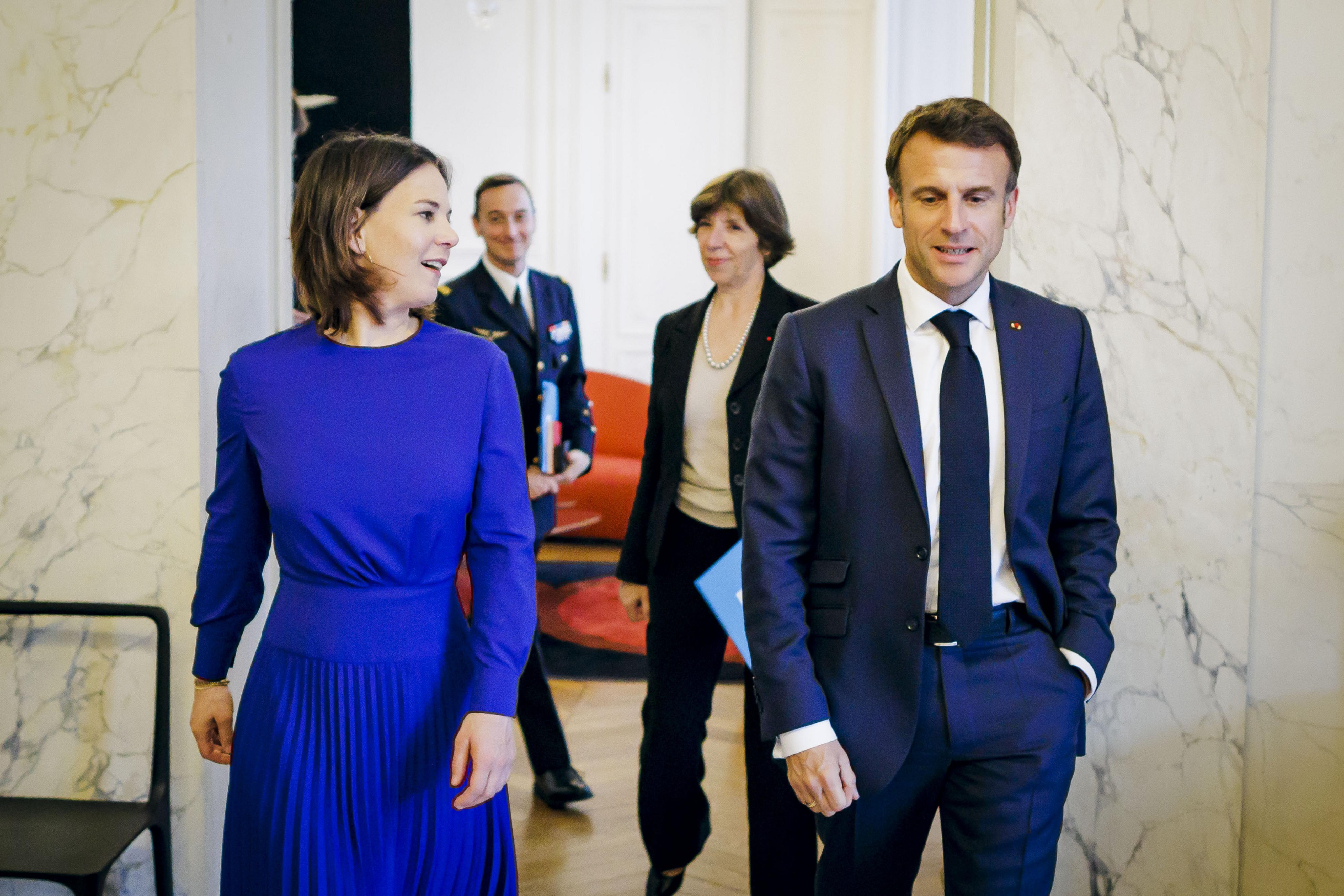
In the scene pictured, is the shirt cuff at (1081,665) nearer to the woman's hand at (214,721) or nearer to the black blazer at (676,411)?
the black blazer at (676,411)

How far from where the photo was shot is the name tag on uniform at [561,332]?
3.24 meters

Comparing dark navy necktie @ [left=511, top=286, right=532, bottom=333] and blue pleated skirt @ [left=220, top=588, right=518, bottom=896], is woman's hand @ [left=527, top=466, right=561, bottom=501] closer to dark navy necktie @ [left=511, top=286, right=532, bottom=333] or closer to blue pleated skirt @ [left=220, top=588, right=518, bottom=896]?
dark navy necktie @ [left=511, top=286, right=532, bottom=333]

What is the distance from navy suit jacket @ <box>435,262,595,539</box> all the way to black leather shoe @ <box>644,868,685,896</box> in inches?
40.5

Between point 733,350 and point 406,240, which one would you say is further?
point 733,350

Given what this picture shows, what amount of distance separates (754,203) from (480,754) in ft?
4.96

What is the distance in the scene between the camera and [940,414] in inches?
60.4

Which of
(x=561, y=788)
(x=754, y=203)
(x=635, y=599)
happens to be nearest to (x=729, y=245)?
(x=754, y=203)

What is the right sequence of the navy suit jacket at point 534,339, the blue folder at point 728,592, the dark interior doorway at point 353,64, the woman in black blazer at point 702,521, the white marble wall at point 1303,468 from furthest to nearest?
the navy suit jacket at point 534,339 → the dark interior doorway at point 353,64 → the woman in black blazer at point 702,521 → the white marble wall at point 1303,468 → the blue folder at point 728,592

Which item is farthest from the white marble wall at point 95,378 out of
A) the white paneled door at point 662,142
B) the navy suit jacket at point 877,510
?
the white paneled door at point 662,142

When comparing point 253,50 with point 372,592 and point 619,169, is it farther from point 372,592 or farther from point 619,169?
point 619,169

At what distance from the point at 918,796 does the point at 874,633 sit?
0.26 metres

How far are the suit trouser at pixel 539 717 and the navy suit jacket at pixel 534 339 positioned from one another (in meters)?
0.20

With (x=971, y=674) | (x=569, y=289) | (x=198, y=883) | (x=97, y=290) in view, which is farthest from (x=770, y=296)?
(x=198, y=883)

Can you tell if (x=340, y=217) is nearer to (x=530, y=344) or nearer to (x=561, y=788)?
(x=530, y=344)
